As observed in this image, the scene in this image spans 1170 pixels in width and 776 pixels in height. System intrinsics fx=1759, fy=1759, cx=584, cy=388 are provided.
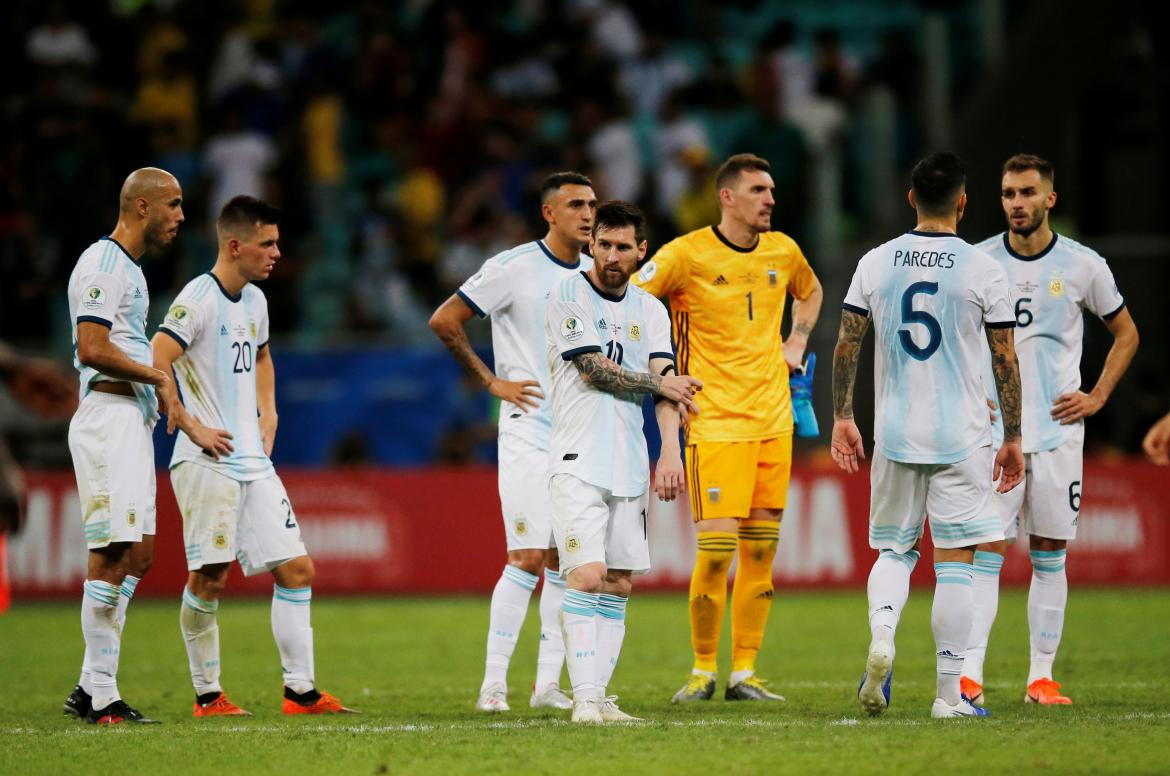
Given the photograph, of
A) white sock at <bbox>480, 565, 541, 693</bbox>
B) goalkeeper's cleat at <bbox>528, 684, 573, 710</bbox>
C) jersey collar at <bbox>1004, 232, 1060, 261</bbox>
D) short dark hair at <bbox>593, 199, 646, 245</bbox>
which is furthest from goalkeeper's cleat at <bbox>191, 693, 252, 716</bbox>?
jersey collar at <bbox>1004, 232, 1060, 261</bbox>

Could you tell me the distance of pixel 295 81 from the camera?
2252 cm

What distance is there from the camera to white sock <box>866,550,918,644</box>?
342 inches

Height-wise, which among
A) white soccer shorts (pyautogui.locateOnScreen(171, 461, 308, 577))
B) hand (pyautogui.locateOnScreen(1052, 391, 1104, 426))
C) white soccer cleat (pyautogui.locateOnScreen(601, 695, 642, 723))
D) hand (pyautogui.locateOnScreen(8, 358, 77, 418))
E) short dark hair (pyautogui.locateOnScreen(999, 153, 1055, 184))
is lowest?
white soccer cleat (pyautogui.locateOnScreen(601, 695, 642, 723))

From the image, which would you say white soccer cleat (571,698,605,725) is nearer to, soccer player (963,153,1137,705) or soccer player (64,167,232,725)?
soccer player (64,167,232,725)

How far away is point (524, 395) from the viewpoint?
10055 mm

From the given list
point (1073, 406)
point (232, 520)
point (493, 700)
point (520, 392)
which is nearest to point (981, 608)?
point (1073, 406)

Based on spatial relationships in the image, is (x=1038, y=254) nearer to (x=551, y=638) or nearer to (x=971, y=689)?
(x=971, y=689)

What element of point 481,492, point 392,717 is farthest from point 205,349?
point 481,492

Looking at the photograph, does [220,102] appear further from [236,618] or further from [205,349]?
[205,349]

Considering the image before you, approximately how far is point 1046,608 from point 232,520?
463cm

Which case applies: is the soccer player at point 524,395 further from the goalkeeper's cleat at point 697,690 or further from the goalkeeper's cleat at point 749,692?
the goalkeeper's cleat at point 749,692

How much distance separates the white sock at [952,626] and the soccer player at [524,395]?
2.19 meters

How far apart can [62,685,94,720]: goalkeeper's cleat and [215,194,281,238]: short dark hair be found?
8.62 ft

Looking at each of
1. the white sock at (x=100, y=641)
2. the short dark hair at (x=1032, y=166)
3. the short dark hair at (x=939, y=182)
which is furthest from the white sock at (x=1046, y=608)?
the white sock at (x=100, y=641)
